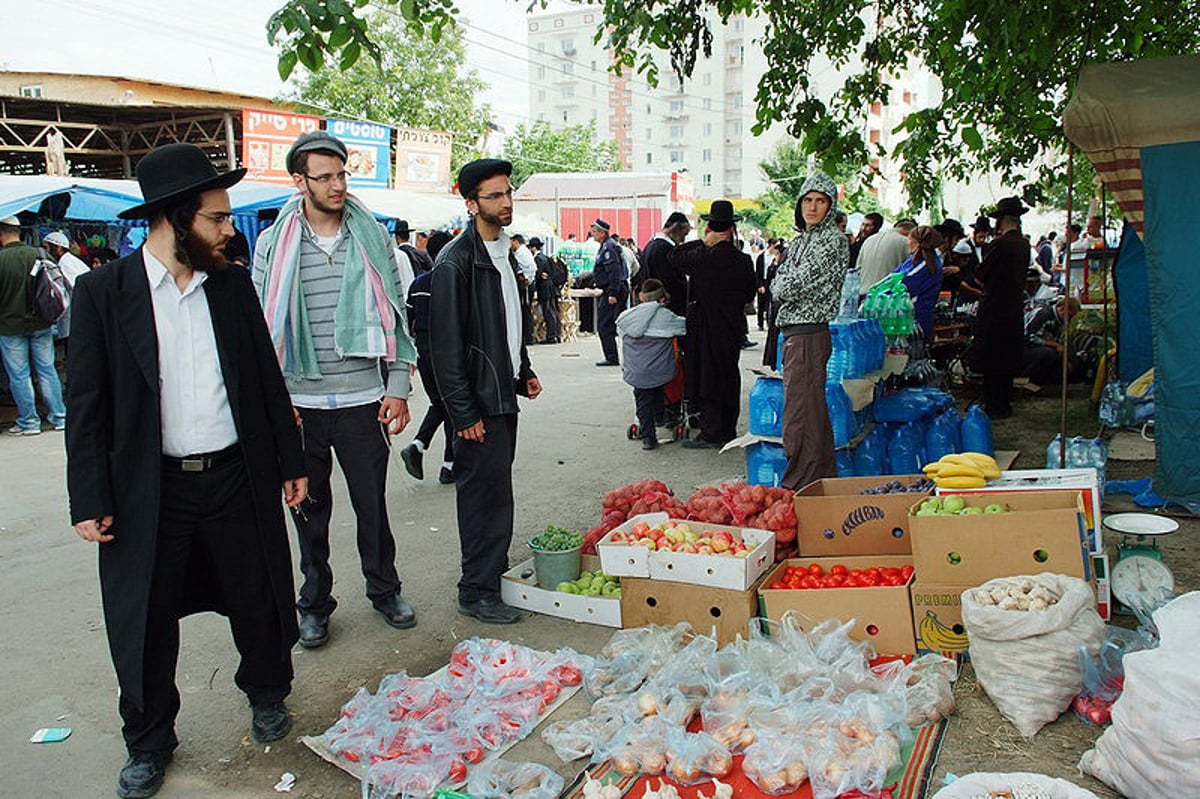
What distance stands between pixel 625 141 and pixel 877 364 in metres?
87.5

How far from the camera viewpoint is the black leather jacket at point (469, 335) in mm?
4234

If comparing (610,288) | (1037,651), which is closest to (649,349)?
(1037,651)

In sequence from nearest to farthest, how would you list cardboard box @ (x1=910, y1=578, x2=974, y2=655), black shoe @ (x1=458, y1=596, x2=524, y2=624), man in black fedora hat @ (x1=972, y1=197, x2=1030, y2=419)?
cardboard box @ (x1=910, y1=578, x2=974, y2=655) → black shoe @ (x1=458, y1=596, x2=524, y2=624) → man in black fedora hat @ (x1=972, y1=197, x2=1030, y2=419)

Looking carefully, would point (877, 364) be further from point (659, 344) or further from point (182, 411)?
point (182, 411)

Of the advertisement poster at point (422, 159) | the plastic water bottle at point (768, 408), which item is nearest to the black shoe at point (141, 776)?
the plastic water bottle at point (768, 408)

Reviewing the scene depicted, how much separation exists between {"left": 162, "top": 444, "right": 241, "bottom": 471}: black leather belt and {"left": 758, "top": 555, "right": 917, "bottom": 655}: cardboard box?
233 centimetres

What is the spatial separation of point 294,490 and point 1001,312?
800 cm

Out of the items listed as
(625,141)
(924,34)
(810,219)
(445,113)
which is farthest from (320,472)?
(625,141)

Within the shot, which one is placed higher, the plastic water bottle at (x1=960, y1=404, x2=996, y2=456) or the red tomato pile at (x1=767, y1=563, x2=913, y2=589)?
the plastic water bottle at (x1=960, y1=404, x2=996, y2=456)

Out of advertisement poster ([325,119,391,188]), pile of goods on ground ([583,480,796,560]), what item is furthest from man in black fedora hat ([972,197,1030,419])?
advertisement poster ([325,119,391,188])

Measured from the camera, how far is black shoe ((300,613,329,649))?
4273 millimetres

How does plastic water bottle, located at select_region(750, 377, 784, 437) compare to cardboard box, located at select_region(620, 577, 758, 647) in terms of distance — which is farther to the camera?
plastic water bottle, located at select_region(750, 377, 784, 437)

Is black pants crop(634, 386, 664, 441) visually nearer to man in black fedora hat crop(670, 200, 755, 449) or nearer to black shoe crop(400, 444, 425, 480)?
man in black fedora hat crop(670, 200, 755, 449)

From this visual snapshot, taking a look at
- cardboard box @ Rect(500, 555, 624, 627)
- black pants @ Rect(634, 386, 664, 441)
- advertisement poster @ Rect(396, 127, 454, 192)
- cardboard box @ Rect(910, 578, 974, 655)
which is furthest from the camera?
advertisement poster @ Rect(396, 127, 454, 192)
